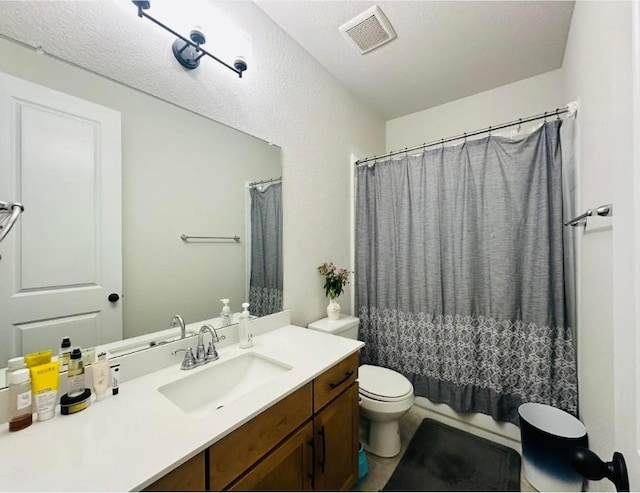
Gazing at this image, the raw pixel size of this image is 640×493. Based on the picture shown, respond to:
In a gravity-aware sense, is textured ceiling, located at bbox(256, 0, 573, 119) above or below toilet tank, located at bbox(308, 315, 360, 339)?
above

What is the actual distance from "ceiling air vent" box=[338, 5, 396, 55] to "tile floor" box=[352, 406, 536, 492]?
2.62m

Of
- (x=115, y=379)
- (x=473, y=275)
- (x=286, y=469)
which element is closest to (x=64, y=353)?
(x=115, y=379)

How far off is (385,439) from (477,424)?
0.70m

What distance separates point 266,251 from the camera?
1.55 m

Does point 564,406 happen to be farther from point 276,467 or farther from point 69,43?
point 69,43

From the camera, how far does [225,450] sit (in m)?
0.74

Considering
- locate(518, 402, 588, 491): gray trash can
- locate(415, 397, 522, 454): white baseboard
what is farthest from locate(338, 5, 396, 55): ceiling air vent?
locate(415, 397, 522, 454): white baseboard

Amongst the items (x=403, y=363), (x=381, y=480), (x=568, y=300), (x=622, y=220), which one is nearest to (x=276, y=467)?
(x=381, y=480)

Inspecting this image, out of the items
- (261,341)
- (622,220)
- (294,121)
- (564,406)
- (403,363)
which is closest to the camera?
(622,220)

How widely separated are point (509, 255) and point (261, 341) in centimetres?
160

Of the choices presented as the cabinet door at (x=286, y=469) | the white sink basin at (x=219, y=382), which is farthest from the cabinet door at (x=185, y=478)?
the white sink basin at (x=219, y=382)

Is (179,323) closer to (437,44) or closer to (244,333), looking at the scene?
(244,333)

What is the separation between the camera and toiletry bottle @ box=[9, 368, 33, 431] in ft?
2.31

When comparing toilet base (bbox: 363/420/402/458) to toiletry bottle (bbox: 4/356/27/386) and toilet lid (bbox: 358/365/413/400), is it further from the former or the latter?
toiletry bottle (bbox: 4/356/27/386)
